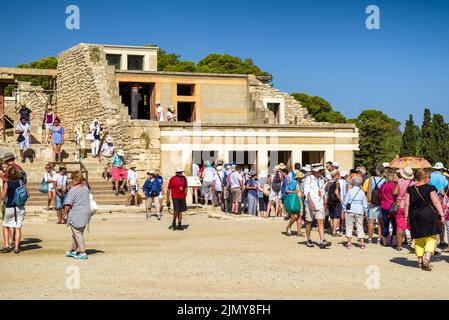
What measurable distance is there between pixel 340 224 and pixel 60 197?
23.3ft

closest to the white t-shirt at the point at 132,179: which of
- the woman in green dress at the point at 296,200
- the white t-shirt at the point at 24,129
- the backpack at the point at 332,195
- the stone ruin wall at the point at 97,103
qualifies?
the stone ruin wall at the point at 97,103

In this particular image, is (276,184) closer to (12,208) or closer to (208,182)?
(208,182)

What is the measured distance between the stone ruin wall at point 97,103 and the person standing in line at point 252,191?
20.8 feet

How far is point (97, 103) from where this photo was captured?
98.4 feet

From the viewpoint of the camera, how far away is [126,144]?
2717 cm

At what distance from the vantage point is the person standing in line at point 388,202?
1464cm

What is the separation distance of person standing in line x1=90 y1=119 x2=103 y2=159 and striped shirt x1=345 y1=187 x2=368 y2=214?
1420 centimetres

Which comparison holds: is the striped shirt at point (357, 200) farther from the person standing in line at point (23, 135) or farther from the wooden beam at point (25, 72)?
the wooden beam at point (25, 72)

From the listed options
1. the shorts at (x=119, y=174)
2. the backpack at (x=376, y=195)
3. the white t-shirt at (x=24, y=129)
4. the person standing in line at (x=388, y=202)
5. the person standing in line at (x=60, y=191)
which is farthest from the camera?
the white t-shirt at (x=24, y=129)

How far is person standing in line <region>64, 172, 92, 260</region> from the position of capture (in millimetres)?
12516

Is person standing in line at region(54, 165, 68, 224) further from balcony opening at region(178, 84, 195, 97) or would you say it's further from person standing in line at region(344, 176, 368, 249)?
balcony opening at region(178, 84, 195, 97)

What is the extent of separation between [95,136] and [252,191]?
7991mm

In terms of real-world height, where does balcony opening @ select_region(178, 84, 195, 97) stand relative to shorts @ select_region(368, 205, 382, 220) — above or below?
above

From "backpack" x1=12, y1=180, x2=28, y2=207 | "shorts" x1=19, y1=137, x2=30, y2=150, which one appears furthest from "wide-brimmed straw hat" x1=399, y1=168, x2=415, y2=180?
"shorts" x1=19, y1=137, x2=30, y2=150
